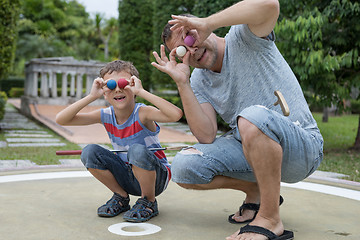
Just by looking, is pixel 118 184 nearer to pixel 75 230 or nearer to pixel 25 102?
pixel 75 230

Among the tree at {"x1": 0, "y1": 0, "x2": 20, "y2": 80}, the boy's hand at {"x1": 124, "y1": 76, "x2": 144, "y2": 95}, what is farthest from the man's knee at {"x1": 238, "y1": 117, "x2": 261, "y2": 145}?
the tree at {"x1": 0, "y1": 0, "x2": 20, "y2": 80}

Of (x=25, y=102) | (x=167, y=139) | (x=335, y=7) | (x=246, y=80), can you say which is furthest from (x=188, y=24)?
(x=25, y=102)

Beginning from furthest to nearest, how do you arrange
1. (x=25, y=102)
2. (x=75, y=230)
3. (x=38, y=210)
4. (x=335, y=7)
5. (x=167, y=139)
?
(x=25, y=102), (x=167, y=139), (x=335, y=7), (x=38, y=210), (x=75, y=230)

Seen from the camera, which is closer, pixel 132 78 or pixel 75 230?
pixel 75 230

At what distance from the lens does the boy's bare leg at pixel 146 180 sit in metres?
2.35

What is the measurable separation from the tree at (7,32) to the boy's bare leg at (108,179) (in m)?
5.62

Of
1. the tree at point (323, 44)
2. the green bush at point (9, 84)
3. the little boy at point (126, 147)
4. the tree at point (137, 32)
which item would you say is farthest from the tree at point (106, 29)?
the little boy at point (126, 147)

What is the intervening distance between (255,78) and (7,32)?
630cm

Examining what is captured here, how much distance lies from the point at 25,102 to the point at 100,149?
13244 millimetres

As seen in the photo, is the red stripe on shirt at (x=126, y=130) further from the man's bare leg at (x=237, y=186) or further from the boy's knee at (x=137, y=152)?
the man's bare leg at (x=237, y=186)

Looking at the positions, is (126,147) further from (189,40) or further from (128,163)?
(189,40)

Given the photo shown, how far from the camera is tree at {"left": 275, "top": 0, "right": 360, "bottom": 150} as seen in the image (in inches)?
207

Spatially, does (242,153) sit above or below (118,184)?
above

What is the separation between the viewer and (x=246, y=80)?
2250 millimetres
